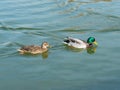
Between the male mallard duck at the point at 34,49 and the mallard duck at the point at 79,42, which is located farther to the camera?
the mallard duck at the point at 79,42

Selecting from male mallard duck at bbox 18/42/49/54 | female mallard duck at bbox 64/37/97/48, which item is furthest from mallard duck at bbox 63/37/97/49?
male mallard duck at bbox 18/42/49/54

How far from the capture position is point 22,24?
58.1ft

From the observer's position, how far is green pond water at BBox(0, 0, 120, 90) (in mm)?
11391

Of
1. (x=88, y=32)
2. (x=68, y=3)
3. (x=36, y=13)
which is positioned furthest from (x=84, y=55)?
(x=68, y=3)

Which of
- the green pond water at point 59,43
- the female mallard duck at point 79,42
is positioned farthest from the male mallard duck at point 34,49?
the female mallard duck at point 79,42

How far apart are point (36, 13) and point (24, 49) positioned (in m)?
6.36

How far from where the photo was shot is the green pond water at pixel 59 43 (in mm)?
11391

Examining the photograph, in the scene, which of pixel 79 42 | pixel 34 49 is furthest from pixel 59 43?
pixel 34 49

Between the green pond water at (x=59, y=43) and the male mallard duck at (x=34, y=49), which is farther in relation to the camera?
the male mallard duck at (x=34, y=49)

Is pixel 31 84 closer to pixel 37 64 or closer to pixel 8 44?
pixel 37 64

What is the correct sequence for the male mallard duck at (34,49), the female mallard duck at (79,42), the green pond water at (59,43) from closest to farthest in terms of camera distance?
the green pond water at (59,43) < the male mallard duck at (34,49) < the female mallard duck at (79,42)

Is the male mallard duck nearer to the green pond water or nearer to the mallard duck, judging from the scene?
the green pond water

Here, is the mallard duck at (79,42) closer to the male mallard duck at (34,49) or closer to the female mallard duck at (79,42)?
the female mallard duck at (79,42)

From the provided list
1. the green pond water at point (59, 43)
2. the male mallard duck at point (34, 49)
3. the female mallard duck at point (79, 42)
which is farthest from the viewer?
the female mallard duck at point (79, 42)
